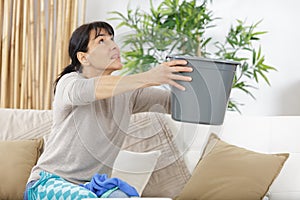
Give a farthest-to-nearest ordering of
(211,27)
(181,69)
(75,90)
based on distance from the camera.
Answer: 1. (211,27)
2. (75,90)
3. (181,69)

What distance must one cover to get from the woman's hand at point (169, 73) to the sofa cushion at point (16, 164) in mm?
1089

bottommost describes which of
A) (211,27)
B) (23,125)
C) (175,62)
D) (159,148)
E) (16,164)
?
(16,164)

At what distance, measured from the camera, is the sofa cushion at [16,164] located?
2518 mm

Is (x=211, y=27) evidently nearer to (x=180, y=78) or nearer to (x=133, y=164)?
(x=133, y=164)

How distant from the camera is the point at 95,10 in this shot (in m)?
3.69

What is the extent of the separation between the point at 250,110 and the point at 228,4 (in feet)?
2.30

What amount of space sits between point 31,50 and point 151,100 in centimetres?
172

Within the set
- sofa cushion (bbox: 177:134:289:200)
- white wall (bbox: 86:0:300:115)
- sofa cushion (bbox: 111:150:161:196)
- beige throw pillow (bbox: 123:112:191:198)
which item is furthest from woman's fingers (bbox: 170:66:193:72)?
white wall (bbox: 86:0:300:115)

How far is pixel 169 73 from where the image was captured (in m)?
1.68

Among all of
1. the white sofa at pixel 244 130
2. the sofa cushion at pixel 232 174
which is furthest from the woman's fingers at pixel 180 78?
the white sofa at pixel 244 130

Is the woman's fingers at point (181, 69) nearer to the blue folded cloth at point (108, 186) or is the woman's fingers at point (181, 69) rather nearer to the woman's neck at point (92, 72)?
the woman's neck at point (92, 72)

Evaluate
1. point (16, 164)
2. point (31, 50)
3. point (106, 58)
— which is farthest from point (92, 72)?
point (31, 50)

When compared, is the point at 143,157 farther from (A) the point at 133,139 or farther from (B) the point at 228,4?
(B) the point at 228,4

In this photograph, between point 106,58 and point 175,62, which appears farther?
point 106,58
